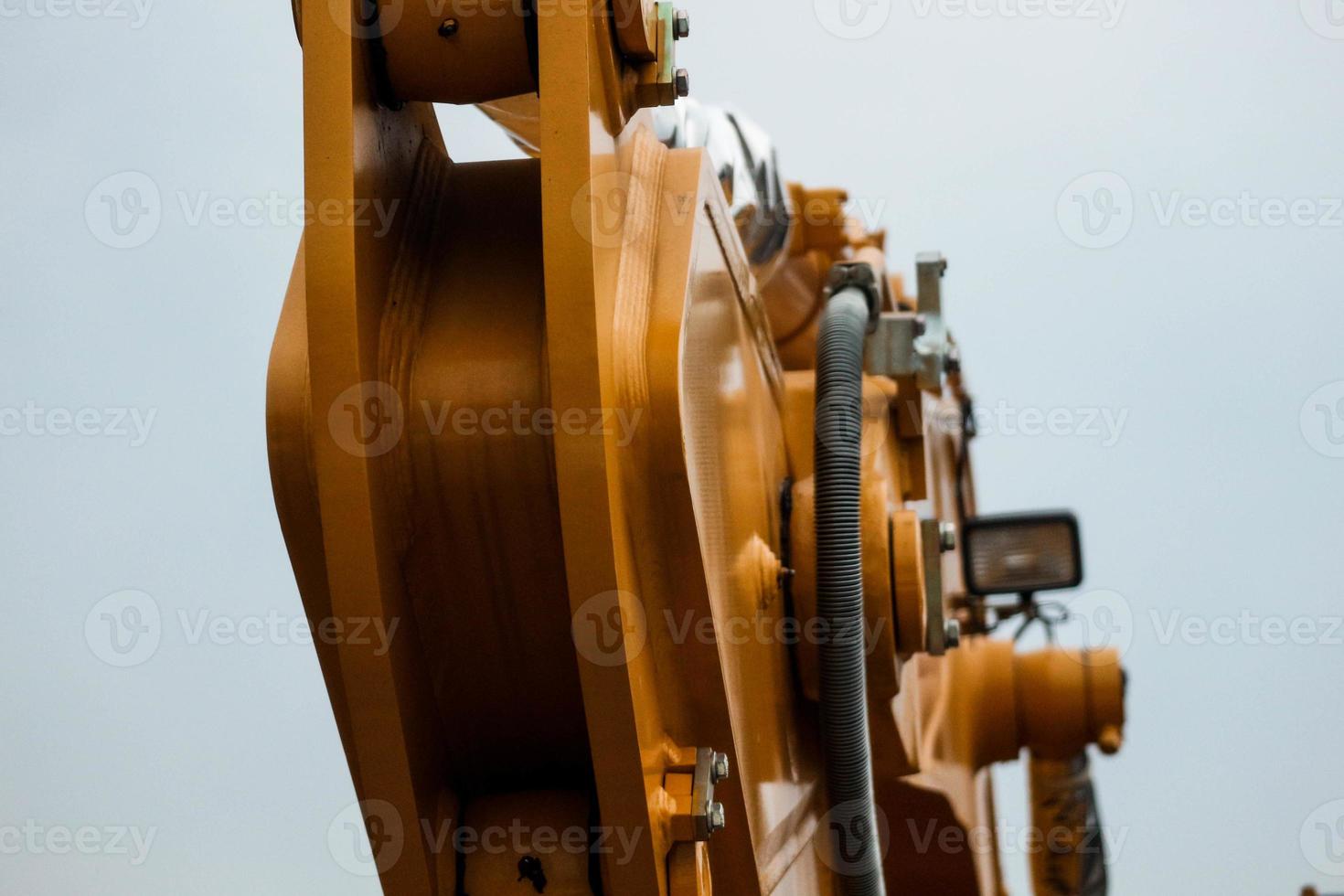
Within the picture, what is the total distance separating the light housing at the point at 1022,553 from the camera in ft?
11.6

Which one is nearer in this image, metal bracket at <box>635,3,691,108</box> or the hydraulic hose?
metal bracket at <box>635,3,691,108</box>

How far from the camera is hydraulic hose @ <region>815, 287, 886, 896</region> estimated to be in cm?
266

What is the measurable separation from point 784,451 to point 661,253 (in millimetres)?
1002

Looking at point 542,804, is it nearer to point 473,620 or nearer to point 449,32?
point 473,620

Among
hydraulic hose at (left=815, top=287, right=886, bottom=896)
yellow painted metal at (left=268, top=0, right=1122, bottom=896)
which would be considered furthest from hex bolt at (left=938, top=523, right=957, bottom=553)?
yellow painted metal at (left=268, top=0, right=1122, bottom=896)

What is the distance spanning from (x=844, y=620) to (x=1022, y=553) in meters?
1.03

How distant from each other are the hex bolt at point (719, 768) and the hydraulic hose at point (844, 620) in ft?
1.78

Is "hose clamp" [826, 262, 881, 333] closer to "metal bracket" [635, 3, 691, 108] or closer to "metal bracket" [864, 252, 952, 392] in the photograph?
"metal bracket" [864, 252, 952, 392]

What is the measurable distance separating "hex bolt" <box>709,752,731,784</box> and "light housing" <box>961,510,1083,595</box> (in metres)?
1.51

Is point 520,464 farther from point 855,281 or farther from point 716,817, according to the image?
point 855,281

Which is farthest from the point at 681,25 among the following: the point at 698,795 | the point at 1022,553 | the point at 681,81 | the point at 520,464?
the point at 1022,553

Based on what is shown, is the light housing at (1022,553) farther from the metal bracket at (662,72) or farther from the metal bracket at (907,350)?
the metal bracket at (662,72)

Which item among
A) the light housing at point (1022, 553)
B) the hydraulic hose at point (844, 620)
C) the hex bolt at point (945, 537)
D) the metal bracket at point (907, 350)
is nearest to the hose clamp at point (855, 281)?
the metal bracket at point (907, 350)

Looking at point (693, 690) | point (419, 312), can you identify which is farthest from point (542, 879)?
point (419, 312)
